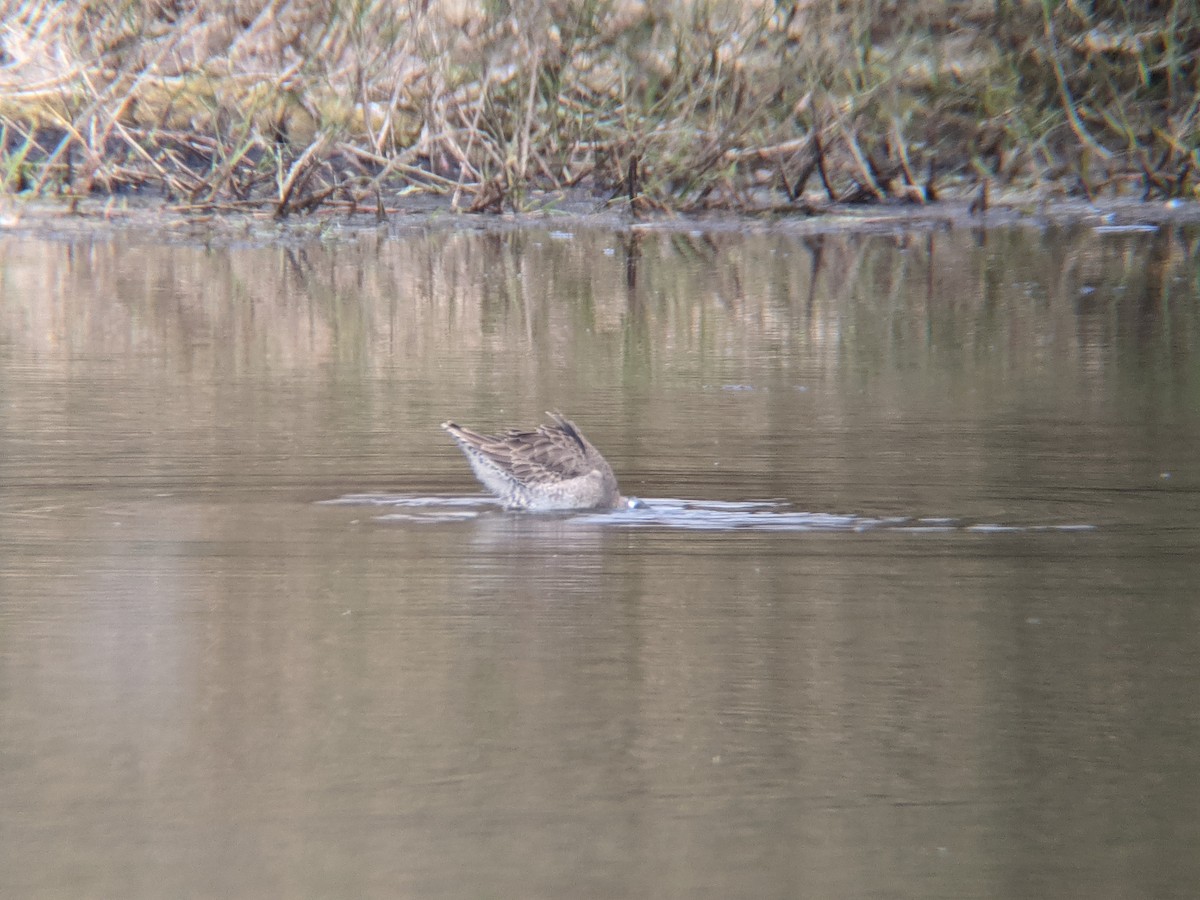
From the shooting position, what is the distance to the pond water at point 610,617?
3.87 meters

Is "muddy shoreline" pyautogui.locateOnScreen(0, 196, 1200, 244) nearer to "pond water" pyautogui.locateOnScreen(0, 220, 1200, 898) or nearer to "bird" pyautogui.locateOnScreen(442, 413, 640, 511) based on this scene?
"pond water" pyautogui.locateOnScreen(0, 220, 1200, 898)

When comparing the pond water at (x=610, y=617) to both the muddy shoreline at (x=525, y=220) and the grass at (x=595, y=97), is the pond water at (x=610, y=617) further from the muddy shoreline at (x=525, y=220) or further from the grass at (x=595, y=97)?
the grass at (x=595, y=97)

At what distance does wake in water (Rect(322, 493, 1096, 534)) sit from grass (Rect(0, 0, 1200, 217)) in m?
9.99

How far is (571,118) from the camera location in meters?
18.5

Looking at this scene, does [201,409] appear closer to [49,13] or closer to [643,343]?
[643,343]

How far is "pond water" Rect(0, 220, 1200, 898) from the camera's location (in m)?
3.87

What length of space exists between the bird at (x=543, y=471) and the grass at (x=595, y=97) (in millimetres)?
9843

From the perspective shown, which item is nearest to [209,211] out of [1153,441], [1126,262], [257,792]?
[1126,262]

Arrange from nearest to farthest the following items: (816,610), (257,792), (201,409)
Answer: (257,792)
(816,610)
(201,409)

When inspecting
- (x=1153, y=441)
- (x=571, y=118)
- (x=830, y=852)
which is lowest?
(x=830, y=852)

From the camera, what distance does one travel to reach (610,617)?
5484 millimetres

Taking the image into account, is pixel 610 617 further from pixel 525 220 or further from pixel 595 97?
pixel 595 97

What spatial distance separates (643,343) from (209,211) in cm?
809

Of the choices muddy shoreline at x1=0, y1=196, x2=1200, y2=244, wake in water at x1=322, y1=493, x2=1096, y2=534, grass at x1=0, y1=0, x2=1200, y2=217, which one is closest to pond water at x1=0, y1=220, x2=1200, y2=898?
wake in water at x1=322, y1=493, x2=1096, y2=534
